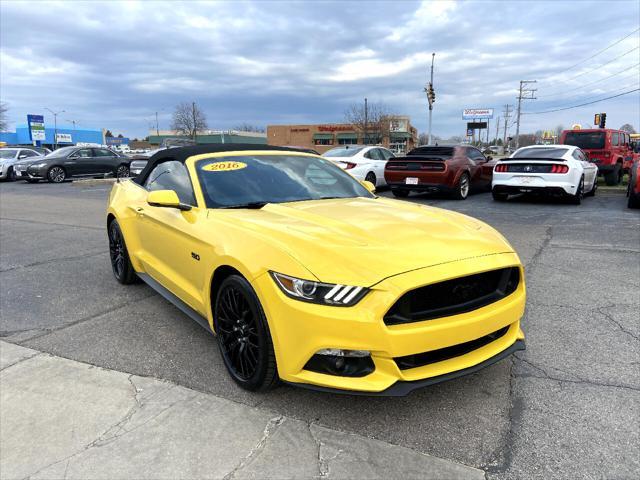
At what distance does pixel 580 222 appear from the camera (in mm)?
8812

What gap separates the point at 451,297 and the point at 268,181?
6.13 feet

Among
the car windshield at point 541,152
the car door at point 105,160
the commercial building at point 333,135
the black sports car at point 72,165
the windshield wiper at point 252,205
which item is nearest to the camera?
the windshield wiper at point 252,205

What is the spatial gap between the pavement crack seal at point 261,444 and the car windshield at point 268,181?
1.58 m

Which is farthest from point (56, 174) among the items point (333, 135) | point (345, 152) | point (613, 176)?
point (333, 135)

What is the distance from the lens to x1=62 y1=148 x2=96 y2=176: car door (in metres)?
21.3

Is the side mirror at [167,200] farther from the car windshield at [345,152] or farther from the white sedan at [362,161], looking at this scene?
the car windshield at [345,152]

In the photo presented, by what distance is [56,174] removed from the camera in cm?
2106

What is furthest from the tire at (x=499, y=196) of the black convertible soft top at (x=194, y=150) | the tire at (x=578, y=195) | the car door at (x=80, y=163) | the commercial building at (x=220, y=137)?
the commercial building at (x=220, y=137)

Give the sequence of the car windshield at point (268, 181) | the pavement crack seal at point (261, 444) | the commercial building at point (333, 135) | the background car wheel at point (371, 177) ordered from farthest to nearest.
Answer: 1. the commercial building at point (333, 135)
2. the background car wheel at point (371, 177)
3. the car windshield at point (268, 181)
4. the pavement crack seal at point (261, 444)

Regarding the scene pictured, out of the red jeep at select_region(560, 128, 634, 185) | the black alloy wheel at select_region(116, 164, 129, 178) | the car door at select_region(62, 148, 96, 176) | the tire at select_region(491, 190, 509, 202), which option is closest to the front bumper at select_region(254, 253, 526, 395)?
the tire at select_region(491, 190, 509, 202)

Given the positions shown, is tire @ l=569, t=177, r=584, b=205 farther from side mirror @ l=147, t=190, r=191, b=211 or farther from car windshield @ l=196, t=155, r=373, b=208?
side mirror @ l=147, t=190, r=191, b=211

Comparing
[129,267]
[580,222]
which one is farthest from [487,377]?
[580,222]

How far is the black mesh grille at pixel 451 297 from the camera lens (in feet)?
7.58

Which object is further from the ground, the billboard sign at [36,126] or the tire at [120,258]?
the billboard sign at [36,126]
